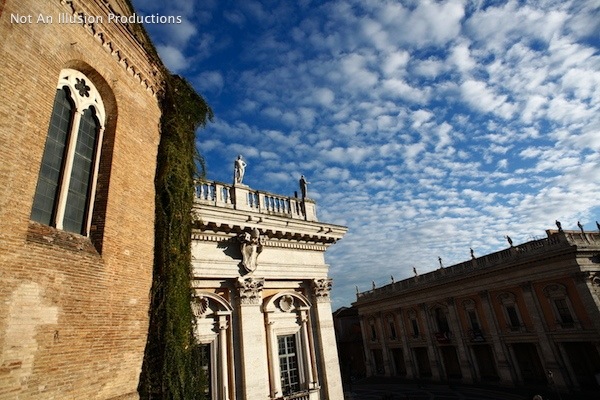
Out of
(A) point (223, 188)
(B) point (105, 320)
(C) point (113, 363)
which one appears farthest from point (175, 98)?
(C) point (113, 363)

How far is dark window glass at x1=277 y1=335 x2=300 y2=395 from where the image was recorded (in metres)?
12.7

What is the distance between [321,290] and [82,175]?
10.2 meters

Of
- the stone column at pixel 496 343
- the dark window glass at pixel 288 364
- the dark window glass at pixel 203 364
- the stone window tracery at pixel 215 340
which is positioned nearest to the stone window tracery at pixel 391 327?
the stone column at pixel 496 343

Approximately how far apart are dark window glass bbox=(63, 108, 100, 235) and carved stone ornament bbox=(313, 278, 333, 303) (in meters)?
9.53

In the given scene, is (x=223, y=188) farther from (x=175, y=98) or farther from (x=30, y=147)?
(x=30, y=147)

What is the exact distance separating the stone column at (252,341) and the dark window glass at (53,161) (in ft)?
22.5

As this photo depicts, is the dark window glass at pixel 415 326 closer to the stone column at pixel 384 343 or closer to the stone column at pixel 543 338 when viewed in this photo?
the stone column at pixel 384 343

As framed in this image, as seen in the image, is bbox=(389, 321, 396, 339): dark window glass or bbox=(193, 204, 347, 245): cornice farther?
bbox=(389, 321, 396, 339): dark window glass

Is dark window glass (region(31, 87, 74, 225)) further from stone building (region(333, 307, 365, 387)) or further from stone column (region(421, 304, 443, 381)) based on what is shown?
stone building (region(333, 307, 365, 387))

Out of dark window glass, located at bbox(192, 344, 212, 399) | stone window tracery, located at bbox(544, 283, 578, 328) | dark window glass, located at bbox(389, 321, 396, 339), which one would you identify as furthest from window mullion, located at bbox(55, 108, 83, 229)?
dark window glass, located at bbox(389, 321, 396, 339)

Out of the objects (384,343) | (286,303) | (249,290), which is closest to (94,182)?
(249,290)

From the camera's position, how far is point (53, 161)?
22.4 ft

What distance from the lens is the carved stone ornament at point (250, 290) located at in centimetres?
1219

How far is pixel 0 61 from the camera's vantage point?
5.45 meters
